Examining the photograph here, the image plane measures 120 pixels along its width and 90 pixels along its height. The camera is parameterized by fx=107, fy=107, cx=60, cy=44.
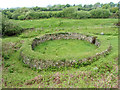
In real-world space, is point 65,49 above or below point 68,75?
above

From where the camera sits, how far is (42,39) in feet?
68.5

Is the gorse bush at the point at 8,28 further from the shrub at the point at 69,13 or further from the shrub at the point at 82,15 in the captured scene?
the shrub at the point at 82,15

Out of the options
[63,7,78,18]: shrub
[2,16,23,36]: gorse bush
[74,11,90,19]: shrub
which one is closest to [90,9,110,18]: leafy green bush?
[74,11,90,19]: shrub

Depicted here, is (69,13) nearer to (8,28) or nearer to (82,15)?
(82,15)

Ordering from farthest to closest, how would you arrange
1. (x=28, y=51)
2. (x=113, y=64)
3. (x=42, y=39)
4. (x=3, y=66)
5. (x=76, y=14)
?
(x=76, y=14) → (x=42, y=39) → (x=28, y=51) → (x=3, y=66) → (x=113, y=64)

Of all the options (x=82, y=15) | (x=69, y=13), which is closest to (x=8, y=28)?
(x=69, y=13)

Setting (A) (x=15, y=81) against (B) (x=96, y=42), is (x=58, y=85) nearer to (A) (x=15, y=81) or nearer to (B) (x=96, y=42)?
(A) (x=15, y=81)

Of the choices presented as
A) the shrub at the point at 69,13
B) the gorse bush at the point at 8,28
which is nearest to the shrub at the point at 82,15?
the shrub at the point at 69,13

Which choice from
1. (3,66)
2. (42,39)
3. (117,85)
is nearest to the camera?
(117,85)

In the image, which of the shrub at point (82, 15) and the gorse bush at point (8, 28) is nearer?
the gorse bush at point (8, 28)

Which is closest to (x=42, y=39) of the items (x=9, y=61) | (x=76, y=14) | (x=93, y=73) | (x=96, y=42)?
(x=9, y=61)

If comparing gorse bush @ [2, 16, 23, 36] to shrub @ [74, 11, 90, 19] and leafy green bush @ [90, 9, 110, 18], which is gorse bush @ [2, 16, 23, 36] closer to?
shrub @ [74, 11, 90, 19]

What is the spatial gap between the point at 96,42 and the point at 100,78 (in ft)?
34.0

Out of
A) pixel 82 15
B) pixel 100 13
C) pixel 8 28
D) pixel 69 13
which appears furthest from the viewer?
pixel 69 13
